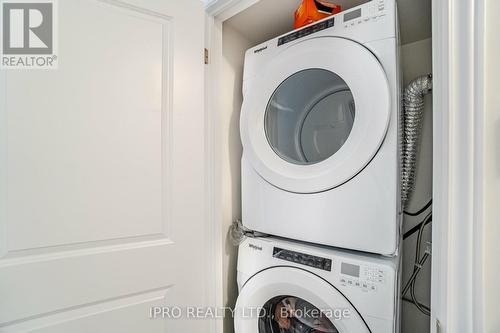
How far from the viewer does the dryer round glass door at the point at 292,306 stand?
0.87m

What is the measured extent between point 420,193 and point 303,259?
2.36ft

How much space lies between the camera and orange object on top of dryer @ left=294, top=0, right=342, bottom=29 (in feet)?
3.59

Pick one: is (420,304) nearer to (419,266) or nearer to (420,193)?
(419,266)

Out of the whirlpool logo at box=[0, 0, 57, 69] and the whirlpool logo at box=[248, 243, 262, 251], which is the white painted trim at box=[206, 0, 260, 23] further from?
the whirlpool logo at box=[248, 243, 262, 251]

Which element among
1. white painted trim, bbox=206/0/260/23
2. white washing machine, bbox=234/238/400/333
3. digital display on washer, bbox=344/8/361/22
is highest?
white painted trim, bbox=206/0/260/23

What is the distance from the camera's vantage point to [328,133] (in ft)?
3.69

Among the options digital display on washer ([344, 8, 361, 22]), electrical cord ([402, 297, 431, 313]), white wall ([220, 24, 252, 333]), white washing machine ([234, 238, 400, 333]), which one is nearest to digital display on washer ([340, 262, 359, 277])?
white washing machine ([234, 238, 400, 333])

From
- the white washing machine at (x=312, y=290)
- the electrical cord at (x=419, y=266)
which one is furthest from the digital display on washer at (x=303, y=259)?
the electrical cord at (x=419, y=266)

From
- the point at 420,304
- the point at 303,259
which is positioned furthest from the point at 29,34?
the point at 420,304

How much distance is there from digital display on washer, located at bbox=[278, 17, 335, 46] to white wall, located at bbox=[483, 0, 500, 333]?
0.58 m

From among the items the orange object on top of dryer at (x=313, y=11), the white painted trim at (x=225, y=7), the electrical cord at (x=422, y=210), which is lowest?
the electrical cord at (x=422, y=210)

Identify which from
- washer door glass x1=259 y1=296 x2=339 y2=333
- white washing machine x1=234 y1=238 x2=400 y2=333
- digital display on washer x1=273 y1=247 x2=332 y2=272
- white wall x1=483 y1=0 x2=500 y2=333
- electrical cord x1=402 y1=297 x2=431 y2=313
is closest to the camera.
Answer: white wall x1=483 y1=0 x2=500 y2=333

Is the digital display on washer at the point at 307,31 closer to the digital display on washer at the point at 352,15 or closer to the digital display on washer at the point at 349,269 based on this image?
the digital display on washer at the point at 352,15

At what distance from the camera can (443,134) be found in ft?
1.86
